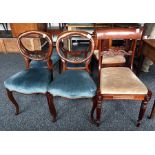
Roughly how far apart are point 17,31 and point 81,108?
2147 millimetres

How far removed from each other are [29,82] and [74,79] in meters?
0.39

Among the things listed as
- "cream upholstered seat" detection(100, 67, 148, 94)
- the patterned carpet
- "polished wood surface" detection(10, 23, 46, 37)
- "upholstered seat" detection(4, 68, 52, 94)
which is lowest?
the patterned carpet

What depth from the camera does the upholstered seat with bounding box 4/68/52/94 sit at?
1.28m

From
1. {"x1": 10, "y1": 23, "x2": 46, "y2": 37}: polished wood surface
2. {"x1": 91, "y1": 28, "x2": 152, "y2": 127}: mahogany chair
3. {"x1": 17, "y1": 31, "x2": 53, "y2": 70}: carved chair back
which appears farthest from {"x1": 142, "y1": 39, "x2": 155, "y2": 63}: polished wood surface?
{"x1": 10, "y1": 23, "x2": 46, "y2": 37}: polished wood surface

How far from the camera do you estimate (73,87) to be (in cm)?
123

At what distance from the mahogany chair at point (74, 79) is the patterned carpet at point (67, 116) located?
325mm

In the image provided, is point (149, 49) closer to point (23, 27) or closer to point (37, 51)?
point (37, 51)

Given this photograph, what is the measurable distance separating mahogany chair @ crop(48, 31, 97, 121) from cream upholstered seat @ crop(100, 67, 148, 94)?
0.10m

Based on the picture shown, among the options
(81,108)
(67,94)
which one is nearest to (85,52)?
(67,94)

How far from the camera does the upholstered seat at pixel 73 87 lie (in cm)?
121

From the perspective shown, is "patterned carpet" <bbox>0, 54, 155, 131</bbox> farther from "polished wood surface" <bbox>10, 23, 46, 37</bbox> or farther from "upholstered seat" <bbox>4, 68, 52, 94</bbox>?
"polished wood surface" <bbox>10, 23, 46, 37</bbox>

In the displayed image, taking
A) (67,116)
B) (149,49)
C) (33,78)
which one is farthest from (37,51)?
(149,49)

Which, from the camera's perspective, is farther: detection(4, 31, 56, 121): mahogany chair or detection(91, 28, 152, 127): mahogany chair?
detection(4, 31, 56, 121): mahogany chair
